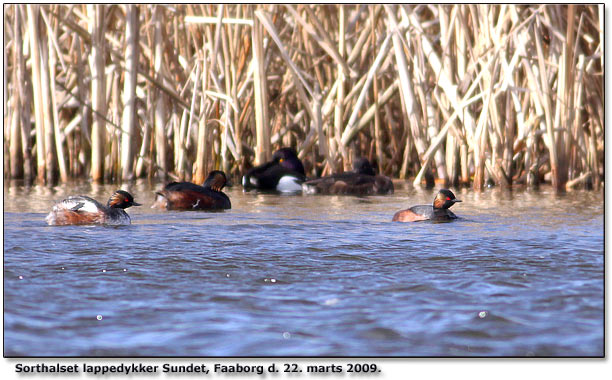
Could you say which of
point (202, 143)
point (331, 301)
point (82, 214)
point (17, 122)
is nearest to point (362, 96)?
point (202, 143)

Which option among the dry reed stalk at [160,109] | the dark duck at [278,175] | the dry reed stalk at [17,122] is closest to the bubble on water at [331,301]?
the dry reed stalk at [17,122]

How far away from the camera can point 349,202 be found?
880 centimetres

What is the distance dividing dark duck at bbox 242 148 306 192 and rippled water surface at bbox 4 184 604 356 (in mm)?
2923

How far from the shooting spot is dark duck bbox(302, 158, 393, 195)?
31.6 feet

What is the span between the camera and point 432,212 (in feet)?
23.1

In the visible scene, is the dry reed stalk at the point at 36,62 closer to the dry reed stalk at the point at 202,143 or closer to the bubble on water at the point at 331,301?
the dry reed stalk at the point at 202,143

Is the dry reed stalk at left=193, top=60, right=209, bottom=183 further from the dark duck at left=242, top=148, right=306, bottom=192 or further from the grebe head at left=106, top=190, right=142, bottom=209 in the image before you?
the grebe head at left=106, top=190, right=142, bottom=209

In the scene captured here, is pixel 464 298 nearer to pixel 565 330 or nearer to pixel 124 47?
pixel 565 330

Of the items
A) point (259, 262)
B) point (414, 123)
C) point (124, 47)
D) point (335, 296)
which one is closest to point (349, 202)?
point (414, 123)

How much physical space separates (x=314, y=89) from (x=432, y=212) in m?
3.64

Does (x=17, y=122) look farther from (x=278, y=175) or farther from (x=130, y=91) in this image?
(x=278, y=175)

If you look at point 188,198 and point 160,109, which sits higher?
point 160,109

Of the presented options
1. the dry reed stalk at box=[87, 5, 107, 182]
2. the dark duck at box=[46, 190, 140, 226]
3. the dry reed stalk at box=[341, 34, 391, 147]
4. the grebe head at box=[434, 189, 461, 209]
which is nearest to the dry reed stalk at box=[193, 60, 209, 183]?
the dry reed stalk at box=[87, 5, 107, 182]

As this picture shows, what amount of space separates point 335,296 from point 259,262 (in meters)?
1.00
